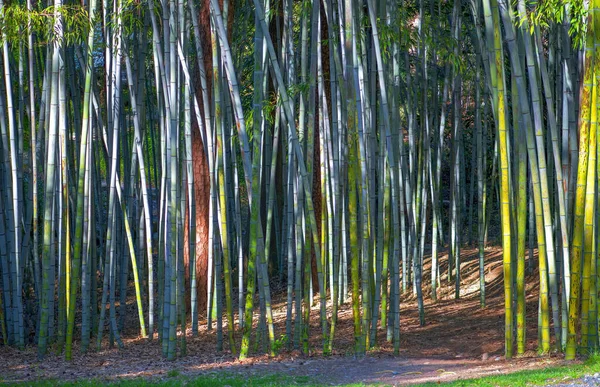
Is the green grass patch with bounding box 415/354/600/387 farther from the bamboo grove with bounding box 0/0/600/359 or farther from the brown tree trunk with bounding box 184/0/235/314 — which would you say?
the brown tree trunk with bounding box 184/0/235/314

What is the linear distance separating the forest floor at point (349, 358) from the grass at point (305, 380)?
0.40 feet

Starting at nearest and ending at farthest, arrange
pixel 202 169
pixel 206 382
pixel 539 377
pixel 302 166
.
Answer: pixel 539 377
pixel 206 382
pixel 302 166
pixel 202 169

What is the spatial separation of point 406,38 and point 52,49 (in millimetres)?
2927

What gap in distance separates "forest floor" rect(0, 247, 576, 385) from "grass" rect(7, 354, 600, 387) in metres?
0.12

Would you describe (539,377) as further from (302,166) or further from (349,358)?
(302,166)

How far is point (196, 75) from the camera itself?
8148 millimetres

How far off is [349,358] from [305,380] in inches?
29.8

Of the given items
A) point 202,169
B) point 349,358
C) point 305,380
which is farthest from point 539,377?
point 202,169

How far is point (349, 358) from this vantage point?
5.27 metres

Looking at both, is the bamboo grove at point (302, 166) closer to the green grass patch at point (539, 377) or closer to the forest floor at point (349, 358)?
the forest floor at point (349, 358)

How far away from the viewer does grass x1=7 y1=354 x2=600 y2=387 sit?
12.7 feet

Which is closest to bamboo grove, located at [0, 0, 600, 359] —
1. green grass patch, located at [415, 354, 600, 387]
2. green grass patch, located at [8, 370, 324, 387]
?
green grass patch, located at [415, 354, 600, 387]

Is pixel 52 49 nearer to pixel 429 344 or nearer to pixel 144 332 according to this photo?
pixel 144 332

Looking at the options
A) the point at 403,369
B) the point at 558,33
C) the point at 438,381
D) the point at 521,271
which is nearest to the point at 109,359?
the point at 403,369
